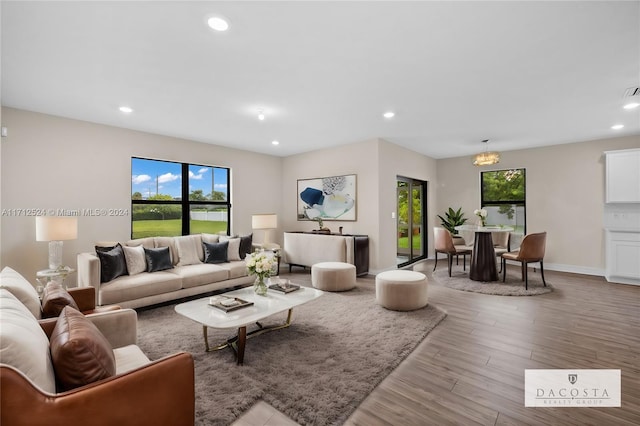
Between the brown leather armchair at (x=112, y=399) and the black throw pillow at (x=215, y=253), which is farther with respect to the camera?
the black throw pillow at (x=215, y=253)

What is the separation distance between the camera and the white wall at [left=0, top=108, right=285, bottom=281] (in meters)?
3.70

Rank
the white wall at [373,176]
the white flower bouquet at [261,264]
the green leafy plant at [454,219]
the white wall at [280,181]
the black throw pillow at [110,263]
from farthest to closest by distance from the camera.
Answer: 1. the green leafy plant at [454,219]
2. the white wall at [373,176]
3. the white wall at [280,181]
4. the black throw pillow at [110,263]
5. the white flower bouquet at [261,264]

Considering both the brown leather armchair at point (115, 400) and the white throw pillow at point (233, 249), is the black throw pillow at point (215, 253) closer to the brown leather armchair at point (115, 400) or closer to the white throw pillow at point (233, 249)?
the white throw pillow at point (233, 249)

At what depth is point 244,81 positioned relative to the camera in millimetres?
3057

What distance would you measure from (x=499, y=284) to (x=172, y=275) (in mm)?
5037

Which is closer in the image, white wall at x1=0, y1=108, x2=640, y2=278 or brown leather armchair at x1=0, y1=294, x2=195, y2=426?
brown leather armchair at x1=0, y1=294, x2=195, y2=426

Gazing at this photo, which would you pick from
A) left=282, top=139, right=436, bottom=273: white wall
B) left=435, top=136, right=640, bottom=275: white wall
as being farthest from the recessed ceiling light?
left=435, top=136, right=640, bottom=275: white wall

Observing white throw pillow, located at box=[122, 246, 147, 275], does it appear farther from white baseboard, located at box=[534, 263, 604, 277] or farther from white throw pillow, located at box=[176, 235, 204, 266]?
white baseboard, located at box=[534, 263, 604, 277]

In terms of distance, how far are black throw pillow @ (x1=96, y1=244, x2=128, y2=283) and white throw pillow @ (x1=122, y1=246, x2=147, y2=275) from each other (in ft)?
0.31

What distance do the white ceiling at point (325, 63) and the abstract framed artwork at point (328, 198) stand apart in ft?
5.19

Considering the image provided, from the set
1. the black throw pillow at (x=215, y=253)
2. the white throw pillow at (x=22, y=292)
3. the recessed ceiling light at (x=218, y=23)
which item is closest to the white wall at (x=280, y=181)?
the black throw pillow at (x=215, y=253)

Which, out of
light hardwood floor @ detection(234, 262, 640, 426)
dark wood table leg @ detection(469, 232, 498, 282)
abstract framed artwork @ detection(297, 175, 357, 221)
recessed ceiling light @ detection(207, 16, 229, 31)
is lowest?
light hardwood floor @ detection(234, 262, 640, 426)

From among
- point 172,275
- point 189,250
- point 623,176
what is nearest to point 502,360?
point 172,275

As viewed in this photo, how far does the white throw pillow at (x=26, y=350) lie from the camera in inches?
A: 42.5
